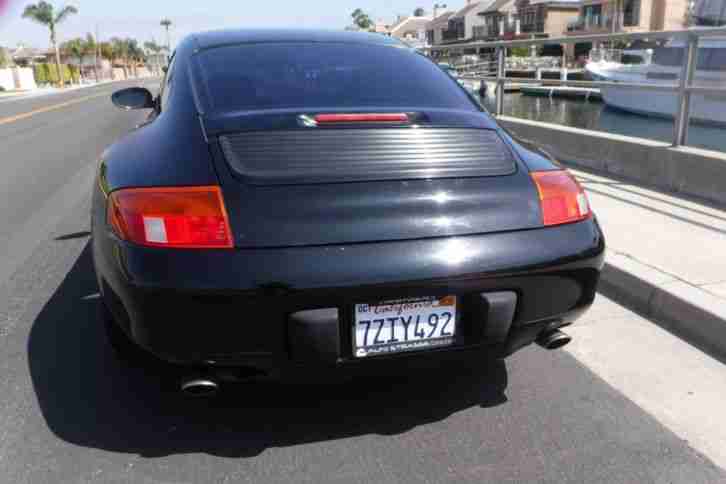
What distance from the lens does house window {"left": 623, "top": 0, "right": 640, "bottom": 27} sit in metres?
57.3

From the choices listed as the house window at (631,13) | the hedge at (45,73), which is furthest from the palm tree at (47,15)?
the house window at (631,13)

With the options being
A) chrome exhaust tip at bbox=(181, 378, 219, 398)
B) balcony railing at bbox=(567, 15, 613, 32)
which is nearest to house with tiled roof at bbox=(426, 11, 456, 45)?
balcony railing at bbox=(567, 15, 613, 32)

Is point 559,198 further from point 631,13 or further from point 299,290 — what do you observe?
point 631,13

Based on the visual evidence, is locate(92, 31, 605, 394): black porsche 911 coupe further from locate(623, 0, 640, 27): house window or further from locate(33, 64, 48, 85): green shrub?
locate(33, 64, 48, 85): green shrub

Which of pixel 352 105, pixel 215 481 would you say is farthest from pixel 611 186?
pixel 215 481

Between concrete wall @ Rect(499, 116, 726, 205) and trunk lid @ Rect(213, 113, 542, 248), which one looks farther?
concrete wall @ Rect(499, 116, 726, 205)

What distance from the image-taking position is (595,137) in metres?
6.70

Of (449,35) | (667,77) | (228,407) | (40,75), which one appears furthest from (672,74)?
(449,35)

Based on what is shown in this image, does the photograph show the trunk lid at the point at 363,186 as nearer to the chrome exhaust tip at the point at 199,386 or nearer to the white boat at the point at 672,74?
the chrome exhaust tip at the point at 199,386

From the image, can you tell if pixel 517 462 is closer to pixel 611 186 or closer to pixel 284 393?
pixel 284 393

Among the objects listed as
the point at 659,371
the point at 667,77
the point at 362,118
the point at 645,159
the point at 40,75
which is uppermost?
the point at 362,118

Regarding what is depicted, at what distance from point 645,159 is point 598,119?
23808 mm

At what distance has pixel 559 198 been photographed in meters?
2.43

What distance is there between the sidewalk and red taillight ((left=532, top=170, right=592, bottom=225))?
1.10 meters
